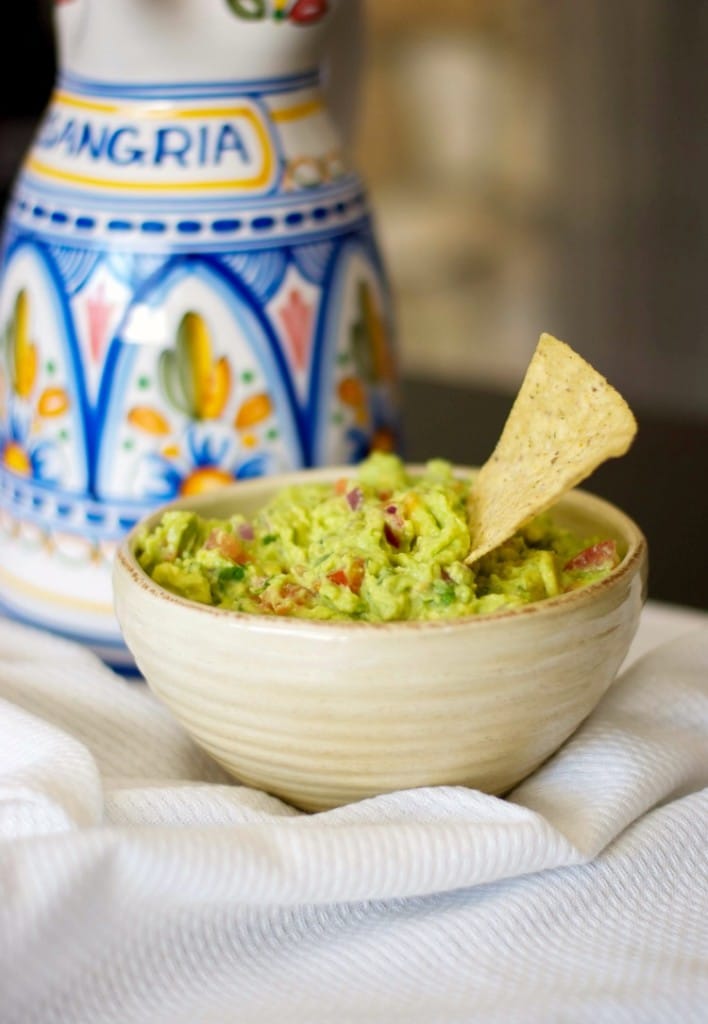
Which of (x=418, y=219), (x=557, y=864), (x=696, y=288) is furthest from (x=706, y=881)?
(x=418, y=219)

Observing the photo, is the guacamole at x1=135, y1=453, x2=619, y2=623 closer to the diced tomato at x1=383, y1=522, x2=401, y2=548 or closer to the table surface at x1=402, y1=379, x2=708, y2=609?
the diced tomato at x1=383, y1=522, x2=401, y2=548

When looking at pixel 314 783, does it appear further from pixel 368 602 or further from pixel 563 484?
pixel 563 484

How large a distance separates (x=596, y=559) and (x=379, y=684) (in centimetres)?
18

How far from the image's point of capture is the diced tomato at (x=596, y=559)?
838 mm

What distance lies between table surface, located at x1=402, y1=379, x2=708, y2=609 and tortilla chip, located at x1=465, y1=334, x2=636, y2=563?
42 cm

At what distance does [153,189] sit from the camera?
1047 millimetres

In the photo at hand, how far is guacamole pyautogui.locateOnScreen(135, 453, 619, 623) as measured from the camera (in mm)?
774

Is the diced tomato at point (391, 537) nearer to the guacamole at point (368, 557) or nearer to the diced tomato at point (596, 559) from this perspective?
the guacamole at point (368, 557)

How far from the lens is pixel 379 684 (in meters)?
0.73

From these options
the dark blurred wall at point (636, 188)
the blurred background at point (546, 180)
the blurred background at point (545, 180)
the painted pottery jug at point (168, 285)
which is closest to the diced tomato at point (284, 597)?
the painted pottery jug at point (168, 285)

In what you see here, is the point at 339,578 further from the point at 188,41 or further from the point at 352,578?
the point at 188,41

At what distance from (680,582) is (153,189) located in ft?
1.89

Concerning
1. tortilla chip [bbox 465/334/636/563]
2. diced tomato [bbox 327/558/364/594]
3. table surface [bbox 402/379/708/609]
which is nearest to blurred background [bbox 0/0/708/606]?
table surface [bbox 402/379/708/609]

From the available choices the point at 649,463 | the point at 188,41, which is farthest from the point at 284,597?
the point at 649,463
